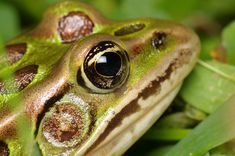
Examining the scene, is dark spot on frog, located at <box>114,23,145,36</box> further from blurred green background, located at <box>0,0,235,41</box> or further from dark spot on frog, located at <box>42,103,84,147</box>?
blurred green background, located at <box>0,0,235,41</box>

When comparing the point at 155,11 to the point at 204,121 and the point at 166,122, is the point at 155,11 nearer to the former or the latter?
the point at 166,122

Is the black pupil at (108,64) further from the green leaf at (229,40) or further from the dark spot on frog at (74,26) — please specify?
the green leaf at (229,40)

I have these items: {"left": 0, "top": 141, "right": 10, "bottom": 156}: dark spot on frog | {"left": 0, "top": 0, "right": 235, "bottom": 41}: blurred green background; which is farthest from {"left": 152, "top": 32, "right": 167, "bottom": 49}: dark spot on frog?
{"left": 0, "top": 0, "right": 235, "bottom": 41}: blurred green background

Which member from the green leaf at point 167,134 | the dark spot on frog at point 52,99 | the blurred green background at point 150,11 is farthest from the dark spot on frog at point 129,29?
the blurred green background at point 150,11

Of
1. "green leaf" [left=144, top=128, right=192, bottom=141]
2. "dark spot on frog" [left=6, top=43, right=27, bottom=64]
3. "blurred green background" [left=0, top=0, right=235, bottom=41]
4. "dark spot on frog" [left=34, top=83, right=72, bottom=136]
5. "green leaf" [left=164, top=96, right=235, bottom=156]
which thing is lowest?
"green leaf" [left=164, top=96, right=235, bottom=156]

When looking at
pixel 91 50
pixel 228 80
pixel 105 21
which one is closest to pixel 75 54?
pixel 91 50
